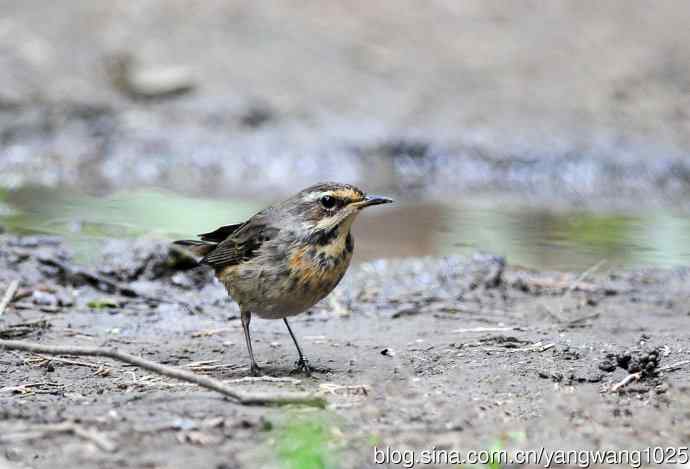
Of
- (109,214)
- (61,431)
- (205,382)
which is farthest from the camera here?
(109,214)

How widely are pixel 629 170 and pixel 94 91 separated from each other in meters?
8.10

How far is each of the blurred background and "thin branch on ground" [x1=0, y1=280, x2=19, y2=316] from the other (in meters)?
3.96

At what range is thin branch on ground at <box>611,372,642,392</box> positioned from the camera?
5.61 metres

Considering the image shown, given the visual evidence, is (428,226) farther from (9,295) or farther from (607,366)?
(607,366)

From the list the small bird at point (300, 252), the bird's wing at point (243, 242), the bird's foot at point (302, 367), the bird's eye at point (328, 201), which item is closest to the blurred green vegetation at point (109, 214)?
the bird's wing at point (243, 242)

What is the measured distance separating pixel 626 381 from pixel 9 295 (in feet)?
15.3

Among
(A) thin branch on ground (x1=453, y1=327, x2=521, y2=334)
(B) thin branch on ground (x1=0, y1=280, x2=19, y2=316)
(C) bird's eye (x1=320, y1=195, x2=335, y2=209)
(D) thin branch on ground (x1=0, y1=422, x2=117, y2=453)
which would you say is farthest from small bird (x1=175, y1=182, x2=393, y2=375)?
(D) thin branch on ground (x1=0, y1=422, x2=117, y2=453)

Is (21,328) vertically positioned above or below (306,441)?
below

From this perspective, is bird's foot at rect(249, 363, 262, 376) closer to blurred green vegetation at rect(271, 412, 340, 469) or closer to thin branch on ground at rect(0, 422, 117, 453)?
blurred green vegetation at rect(271, 412, 340, 469)

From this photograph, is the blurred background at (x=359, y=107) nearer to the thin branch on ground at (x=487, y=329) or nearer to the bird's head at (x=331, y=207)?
the thin branch on ground at (x=487, y=329)

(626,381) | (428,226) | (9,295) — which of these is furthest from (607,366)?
(428,226)

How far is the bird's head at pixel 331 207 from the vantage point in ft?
21.4

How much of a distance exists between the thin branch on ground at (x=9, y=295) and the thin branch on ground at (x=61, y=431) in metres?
3.19

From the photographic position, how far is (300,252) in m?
6.46
